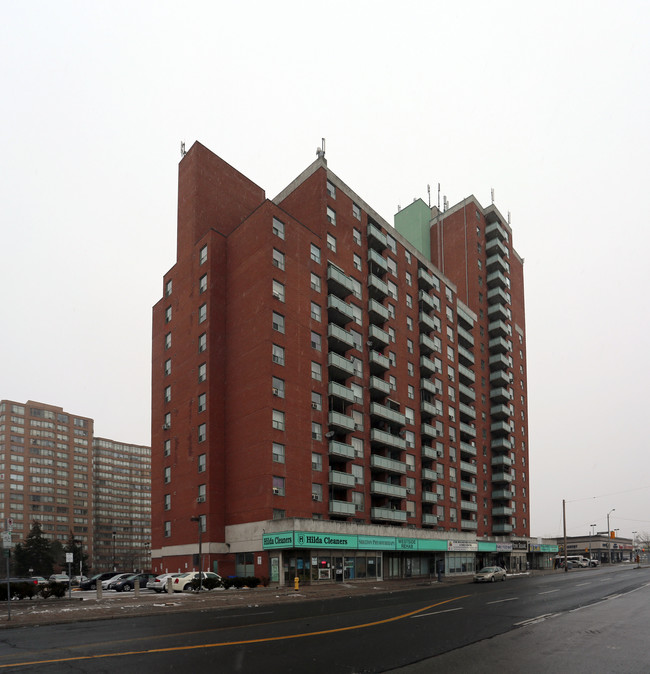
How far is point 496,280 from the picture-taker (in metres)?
100

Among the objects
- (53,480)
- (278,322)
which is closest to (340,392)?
(278,322)

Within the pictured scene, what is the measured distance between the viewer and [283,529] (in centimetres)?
4572

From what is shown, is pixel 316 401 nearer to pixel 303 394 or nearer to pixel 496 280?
pixel 303 394

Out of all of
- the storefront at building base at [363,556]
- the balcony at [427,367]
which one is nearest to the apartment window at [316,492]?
the storefront at building base at [363,556]

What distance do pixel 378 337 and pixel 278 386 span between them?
16.7 m

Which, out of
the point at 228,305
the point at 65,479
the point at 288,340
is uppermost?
the point at 228,305

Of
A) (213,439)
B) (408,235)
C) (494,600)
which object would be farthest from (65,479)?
(494,600)

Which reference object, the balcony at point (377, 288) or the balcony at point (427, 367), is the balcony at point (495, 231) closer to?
the balcony at point (427, 367)

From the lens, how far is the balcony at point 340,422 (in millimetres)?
55688

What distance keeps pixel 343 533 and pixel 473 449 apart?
40.5m

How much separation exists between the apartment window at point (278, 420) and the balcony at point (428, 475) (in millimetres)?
25846

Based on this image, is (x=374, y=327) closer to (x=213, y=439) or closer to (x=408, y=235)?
(x=213, y=439)

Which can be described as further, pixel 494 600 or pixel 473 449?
pixel 473 449

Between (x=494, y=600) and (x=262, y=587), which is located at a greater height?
(x=494, y=600)
